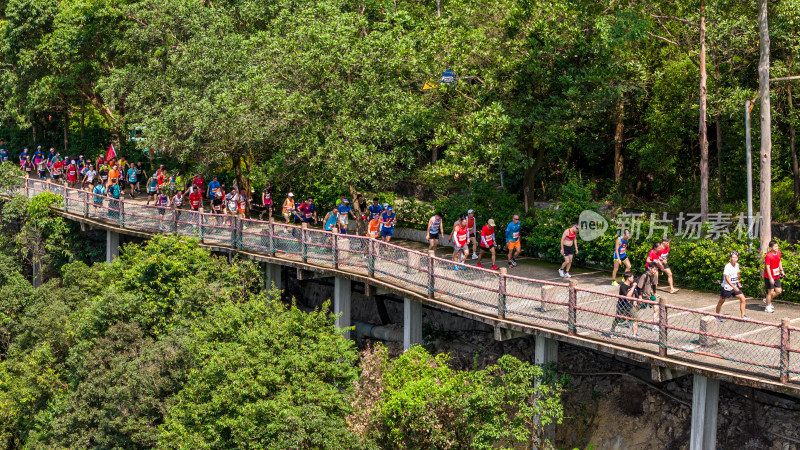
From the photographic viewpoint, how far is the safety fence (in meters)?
13.6

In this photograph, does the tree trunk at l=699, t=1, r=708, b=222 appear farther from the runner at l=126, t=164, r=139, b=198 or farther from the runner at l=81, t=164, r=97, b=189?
the runner at l=81, t=164, r=97, b=189

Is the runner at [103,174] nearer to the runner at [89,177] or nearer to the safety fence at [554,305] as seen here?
the runner at [89,177]

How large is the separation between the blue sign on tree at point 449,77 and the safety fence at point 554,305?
559 cm

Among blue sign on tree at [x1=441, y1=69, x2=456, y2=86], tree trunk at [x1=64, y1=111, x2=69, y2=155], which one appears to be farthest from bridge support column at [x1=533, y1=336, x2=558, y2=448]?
tree trunk at [x1=64, y1=111, x2=69, y2=155]

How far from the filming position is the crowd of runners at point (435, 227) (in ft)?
53.4

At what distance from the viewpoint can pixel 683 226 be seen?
81.3 ft

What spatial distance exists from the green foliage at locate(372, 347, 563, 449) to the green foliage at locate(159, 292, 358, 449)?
1129mm

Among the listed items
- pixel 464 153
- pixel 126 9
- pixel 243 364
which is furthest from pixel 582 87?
pixel 126 9

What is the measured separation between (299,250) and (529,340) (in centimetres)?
721

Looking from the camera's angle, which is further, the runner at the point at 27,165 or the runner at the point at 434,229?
the runner at the point at 27,165

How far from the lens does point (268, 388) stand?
17.8m

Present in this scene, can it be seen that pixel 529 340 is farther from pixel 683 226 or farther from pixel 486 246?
pixel 683 226

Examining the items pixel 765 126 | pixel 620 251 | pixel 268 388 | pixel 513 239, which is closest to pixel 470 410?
pixel 268 388

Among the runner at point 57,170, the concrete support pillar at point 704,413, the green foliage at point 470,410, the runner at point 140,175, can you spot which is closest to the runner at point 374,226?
the green foliage at point 470,410
